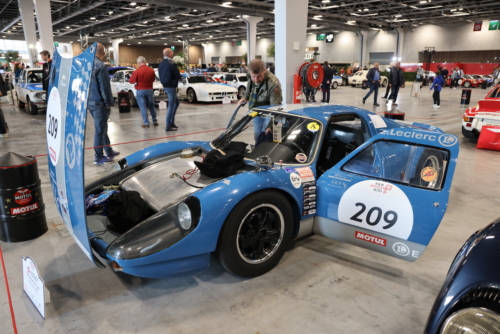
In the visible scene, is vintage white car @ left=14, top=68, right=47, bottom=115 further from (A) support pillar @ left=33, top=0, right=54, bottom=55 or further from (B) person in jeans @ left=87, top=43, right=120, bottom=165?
(B) person in jeans @ left=87, top=43, right=120, bottom=165

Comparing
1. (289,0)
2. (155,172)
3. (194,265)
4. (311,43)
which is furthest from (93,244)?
(311,43)

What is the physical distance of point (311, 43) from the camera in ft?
142

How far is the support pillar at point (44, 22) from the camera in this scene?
1612 centimetres

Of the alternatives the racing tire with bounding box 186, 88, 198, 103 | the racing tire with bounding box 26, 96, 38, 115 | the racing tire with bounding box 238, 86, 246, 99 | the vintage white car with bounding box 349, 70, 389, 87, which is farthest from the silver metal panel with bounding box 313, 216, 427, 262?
the vintage white car with bounding box 349, 70, 389, 87

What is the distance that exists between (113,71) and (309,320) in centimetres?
1488

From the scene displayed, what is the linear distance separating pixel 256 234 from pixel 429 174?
4.45ft

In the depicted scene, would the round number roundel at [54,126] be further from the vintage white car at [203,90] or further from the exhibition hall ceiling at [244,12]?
the exhibition hall ceiling at [244,12]

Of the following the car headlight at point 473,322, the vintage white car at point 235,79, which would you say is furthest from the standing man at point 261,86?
the vintage white car at point 235,79

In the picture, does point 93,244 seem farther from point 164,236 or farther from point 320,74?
point 320,74

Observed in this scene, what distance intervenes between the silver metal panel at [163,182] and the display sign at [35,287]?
0.91 meters

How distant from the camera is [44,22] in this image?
16.4m

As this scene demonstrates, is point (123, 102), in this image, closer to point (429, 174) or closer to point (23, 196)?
point (23, 196)

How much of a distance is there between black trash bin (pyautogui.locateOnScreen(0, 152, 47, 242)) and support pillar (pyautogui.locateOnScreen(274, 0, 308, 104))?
732cm

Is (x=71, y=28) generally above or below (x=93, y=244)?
above
